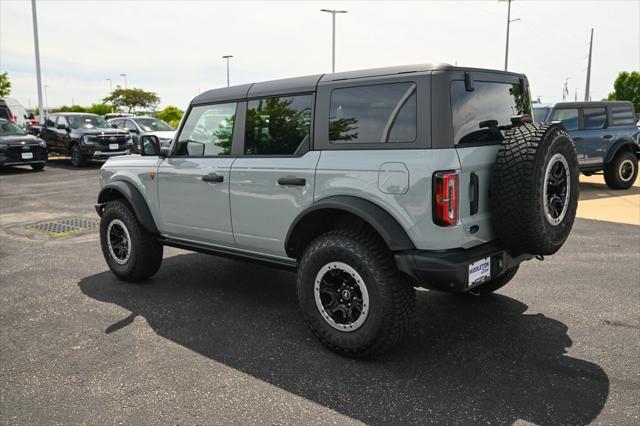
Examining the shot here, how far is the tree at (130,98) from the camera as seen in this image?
7644 centimetres

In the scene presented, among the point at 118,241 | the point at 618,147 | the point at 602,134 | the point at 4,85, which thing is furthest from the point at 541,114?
the point at 4,85

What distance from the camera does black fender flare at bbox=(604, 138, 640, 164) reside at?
11.4m

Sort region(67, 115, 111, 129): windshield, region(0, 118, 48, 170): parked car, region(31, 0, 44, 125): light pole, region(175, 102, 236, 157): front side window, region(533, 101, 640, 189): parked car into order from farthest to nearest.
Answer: region(31, 0, 44, 125): light pole → region(67, 115, 111, 129): windshield → region(0, 118, 48, 170): parked car → region(533, 101, 640, 189): parked car → region(175, 102, 236, 157): front side window

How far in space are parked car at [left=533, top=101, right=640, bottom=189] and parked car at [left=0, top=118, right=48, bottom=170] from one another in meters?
14.2

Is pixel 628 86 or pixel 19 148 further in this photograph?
pixel 628 86

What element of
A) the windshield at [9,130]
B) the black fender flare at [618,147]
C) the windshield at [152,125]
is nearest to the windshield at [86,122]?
the windshield at [152,125]

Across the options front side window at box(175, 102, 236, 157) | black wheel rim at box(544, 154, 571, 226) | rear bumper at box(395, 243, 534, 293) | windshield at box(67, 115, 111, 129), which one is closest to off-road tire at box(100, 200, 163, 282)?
front side window at box(175, 102, 236, 157)

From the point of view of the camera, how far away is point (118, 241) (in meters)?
5.40

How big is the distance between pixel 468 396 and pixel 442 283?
0.65 meters

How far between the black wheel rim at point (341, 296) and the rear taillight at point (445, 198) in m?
0.66

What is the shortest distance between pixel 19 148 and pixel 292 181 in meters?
14.9

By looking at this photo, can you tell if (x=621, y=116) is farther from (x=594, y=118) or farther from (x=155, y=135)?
(x=155, y=135)

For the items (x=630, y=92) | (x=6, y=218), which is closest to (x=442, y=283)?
(x=6, y=218)

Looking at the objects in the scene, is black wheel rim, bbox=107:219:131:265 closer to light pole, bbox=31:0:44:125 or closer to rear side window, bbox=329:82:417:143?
rear side window, bbox=329:82:417:143
